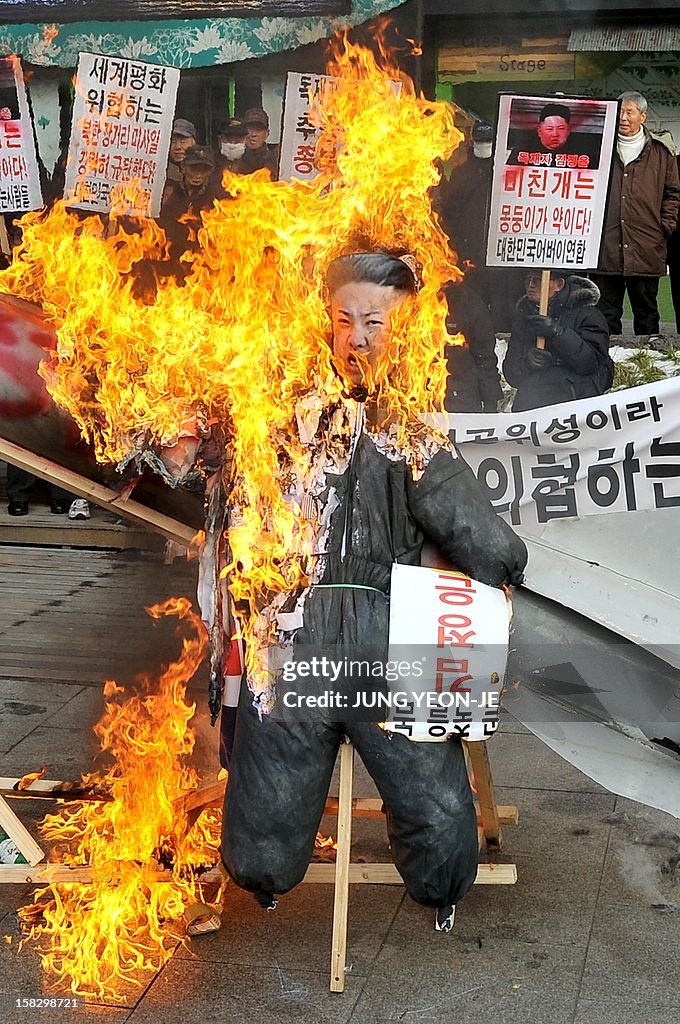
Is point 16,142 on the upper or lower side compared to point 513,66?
lower

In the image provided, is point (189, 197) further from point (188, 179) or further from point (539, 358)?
point (539, 358)

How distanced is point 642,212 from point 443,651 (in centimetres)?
610

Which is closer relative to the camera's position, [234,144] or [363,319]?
[363,319]

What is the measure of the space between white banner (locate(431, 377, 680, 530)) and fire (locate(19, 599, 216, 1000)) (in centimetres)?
171

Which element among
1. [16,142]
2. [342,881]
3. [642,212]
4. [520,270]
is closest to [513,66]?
[642,212]

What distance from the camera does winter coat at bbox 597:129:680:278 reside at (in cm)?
848

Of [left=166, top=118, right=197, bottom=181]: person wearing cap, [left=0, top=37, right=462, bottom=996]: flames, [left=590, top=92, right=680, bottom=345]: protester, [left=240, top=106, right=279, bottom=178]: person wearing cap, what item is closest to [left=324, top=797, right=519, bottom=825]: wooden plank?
[left=0, top=37, right=462, bottom=996]: flames

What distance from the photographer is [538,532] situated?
5020 millimetres

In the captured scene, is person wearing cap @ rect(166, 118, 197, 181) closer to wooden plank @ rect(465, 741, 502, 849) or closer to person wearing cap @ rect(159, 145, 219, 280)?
person wearing cap @ rect(159, 145, 219, 280)

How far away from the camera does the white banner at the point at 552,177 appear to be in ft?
22.2

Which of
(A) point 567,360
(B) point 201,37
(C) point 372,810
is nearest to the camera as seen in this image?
(C) point 372,810

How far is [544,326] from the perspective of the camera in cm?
641

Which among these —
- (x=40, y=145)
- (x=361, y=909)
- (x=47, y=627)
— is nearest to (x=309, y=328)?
(x=361, y=909)

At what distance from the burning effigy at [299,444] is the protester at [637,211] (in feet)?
17.7
